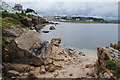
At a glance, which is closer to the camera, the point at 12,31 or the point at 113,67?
the point at 113,67

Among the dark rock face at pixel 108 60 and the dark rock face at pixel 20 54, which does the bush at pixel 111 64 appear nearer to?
the dark rock face at pixel 108 60

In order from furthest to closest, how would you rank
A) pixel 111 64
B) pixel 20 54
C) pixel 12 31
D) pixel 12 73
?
pixel 12 31
pixel 20 54
pixel 12 73
pixel 111 64

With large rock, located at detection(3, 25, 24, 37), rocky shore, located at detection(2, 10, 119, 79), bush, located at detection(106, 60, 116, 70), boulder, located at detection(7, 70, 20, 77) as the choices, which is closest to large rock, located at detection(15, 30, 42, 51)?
rocky shore, located at detection(2, 10, 119, 79)

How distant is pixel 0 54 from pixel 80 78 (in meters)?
10.8

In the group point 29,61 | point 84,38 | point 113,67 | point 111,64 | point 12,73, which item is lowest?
point 12,73

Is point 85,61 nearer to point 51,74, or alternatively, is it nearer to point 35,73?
point 51,74

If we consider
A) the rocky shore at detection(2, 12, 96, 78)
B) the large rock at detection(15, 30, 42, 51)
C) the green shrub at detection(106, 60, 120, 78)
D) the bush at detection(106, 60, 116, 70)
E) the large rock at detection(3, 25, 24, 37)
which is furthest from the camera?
the large rock at detection(3, 25, 24, 37)

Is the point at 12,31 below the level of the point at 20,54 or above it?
above

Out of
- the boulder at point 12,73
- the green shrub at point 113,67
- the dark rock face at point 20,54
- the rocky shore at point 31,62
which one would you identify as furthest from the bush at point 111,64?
the boulder at point 12,73

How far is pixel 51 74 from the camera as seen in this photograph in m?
16.1

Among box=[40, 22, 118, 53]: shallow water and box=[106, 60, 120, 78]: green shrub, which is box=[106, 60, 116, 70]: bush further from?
box=[40, 22, 118, 53]: shallow water

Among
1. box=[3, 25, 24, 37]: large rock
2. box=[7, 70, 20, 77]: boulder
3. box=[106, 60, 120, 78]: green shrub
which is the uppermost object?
box=[3, 25, 24, 37]: large rock

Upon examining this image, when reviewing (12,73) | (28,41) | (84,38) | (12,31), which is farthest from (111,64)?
(84,38)

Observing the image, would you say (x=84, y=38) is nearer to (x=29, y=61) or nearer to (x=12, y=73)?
(x=29, y=61)
